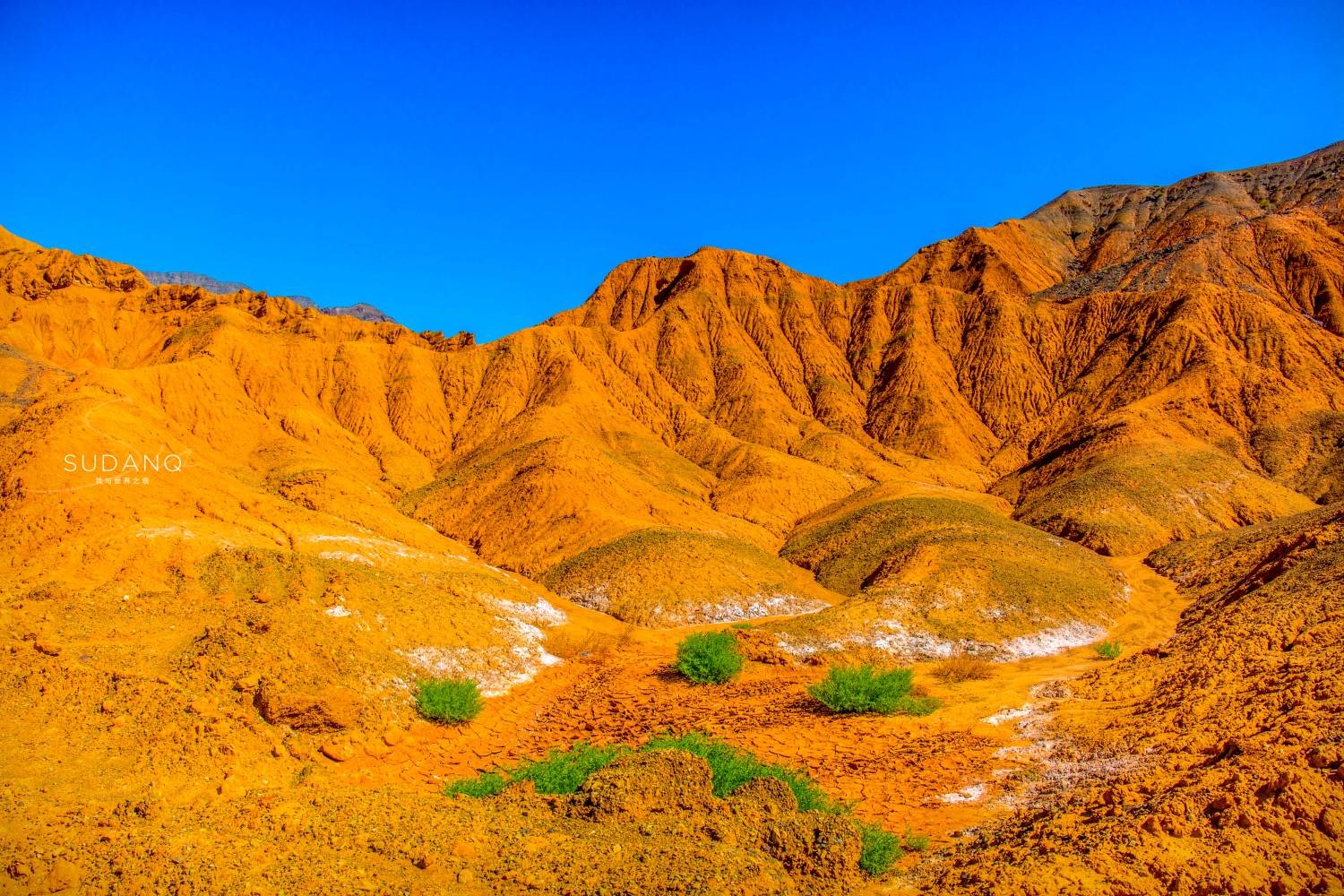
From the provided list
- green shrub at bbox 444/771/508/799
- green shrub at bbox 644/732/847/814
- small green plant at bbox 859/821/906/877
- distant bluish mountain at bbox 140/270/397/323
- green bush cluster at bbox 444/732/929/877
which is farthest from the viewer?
distant bluish mountain at bbox 140/270/397/323

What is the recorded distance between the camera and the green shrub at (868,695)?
42.3ft

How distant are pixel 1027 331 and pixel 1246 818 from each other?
61.1 m

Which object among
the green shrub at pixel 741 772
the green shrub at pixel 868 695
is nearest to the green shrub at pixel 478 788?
the green shrub at pixel 741 772

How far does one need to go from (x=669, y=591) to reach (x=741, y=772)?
1617 centimetres

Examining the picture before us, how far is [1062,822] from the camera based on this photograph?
7.07 meters

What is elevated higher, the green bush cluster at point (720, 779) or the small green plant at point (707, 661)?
the small green plant at point (707, 661)

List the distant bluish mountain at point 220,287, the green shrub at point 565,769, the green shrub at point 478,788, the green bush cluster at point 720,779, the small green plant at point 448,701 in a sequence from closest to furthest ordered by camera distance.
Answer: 1. the green bush cluster at point 720,779
2. the green shrub at point 565,769
3. the green shrub at point 478,788
4. the small green plant at point 448,701
5. the distant bluish mountain at point 220,287

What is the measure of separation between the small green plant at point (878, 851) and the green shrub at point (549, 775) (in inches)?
116

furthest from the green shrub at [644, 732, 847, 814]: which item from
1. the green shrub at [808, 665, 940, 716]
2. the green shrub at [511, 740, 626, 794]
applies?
the green shrub at [808, 665, 940, 716]

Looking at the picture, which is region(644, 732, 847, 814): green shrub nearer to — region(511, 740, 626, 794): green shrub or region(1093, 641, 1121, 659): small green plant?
region(511, 740, 626, 794): green shrub

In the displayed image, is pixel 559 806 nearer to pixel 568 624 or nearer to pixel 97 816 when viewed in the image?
pixel 97 816

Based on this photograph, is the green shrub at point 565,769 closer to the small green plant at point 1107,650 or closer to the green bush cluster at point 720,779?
the green bush cluster at point 720,779

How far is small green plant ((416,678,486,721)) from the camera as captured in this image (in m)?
13.3

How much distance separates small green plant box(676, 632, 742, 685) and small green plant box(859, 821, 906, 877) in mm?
7785
